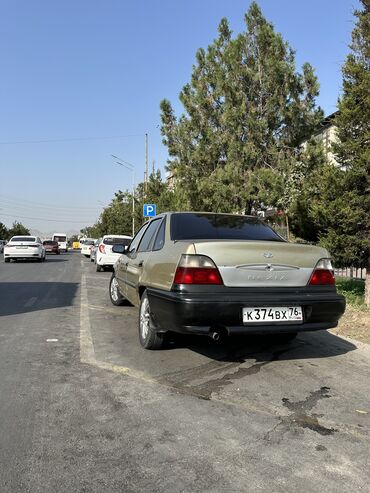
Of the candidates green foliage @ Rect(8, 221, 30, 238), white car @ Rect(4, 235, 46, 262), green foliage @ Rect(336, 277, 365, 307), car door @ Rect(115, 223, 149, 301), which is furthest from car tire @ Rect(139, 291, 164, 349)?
green foliage @ Rect(8, 221, 30, 238)

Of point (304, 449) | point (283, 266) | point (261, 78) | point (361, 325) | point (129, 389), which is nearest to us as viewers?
point (304, 449)

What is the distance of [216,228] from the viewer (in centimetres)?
548

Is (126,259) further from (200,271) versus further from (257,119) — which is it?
(257,119)

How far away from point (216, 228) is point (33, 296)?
633 cm

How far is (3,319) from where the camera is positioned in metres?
7.48

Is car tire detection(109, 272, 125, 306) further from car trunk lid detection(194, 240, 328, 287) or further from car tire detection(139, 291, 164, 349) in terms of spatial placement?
car trunk lid detection(194, 240, 328, 287)

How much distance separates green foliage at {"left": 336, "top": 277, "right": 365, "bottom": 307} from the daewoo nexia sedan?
3839mm

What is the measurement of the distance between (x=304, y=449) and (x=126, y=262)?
4.51m

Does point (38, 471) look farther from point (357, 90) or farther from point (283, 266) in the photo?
point (357, 90)

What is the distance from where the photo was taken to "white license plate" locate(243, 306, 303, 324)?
175 inches

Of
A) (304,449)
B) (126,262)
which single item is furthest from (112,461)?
(126,262)

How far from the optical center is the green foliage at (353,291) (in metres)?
8.62

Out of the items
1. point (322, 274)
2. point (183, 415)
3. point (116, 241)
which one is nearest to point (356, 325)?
point (322, 274)

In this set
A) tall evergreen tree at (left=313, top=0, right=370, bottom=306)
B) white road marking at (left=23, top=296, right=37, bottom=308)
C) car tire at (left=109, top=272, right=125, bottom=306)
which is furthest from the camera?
white road marking at (left=23, top=296, right=37, bottom=308)
